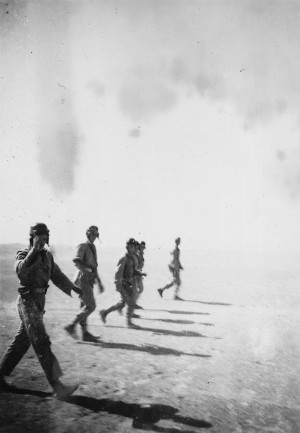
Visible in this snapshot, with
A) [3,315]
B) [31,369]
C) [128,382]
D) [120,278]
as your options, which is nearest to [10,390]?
[31,369]

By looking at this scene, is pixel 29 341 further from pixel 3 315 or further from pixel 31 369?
pixel 3 315

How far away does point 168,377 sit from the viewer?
4.58 metres

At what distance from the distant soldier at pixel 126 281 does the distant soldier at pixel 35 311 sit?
10.8 ft

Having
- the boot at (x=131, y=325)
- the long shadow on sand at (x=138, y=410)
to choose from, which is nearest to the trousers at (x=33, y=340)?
the long shadow on sand at (x=138, y=410)

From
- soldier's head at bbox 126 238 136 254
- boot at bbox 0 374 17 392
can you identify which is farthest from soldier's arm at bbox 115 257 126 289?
boot at bbox 0 374 17 392

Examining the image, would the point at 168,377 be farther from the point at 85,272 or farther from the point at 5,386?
the point at 85,272

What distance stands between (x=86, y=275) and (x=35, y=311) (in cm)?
259

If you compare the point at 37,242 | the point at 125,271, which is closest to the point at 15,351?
the point at 37,242

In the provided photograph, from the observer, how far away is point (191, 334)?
717 cm

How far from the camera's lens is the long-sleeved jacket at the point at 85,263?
20.7 ft

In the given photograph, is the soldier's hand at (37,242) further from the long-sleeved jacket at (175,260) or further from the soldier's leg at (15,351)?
the long-sleeved jacket at (175,260)

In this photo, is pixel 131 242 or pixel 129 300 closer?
pixel 129 300

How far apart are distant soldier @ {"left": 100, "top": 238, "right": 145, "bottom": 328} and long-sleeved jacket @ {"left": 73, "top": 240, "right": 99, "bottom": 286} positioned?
880mm

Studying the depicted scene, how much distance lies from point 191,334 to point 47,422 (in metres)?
4.49
